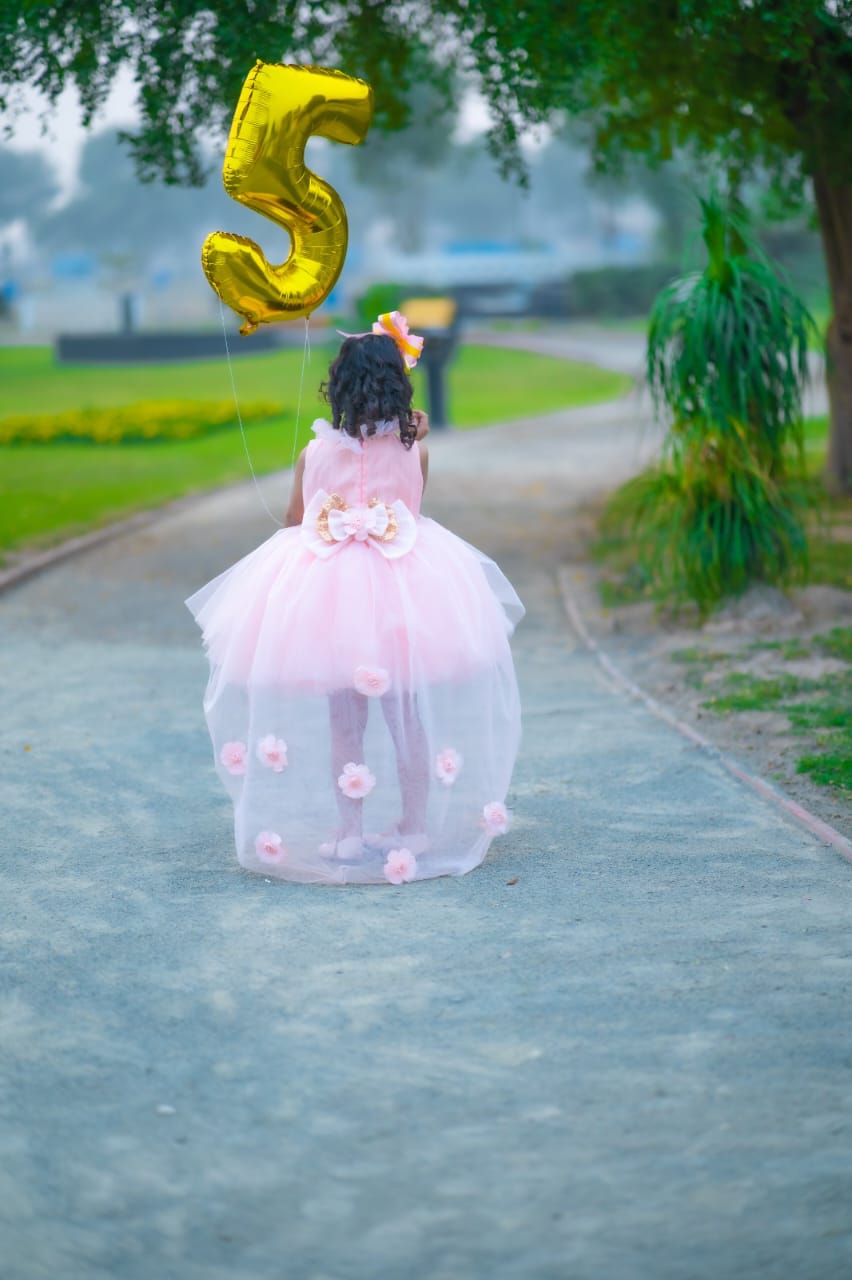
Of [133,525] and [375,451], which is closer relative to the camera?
[375,451]

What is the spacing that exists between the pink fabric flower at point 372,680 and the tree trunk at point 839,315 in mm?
9410

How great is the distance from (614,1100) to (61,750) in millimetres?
4200

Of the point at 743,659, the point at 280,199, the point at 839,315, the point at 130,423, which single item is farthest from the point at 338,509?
the point at 130,423

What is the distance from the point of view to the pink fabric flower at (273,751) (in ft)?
17.6

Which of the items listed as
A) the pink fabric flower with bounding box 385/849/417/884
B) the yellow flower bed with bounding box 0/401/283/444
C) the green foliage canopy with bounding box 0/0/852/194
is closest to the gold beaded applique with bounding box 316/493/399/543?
the pink fabric flower with bounding box 385/849/417/884

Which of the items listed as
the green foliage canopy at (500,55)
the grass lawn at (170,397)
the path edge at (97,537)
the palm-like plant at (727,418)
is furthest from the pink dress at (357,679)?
the path edge at (97,537)

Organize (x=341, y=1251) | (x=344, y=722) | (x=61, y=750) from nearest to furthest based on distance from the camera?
(x=341, y=1251), (x=344, y=722), (x=61, y=750)

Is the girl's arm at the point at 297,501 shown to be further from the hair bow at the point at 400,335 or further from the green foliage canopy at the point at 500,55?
the green foliage canopy at the point at 500,55

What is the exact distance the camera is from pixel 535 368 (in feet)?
123

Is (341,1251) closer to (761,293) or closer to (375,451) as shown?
(375,451)

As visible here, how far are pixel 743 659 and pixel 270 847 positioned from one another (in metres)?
4.29

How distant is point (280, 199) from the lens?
6.18m

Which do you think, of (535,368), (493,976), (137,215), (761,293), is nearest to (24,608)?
(761,293)

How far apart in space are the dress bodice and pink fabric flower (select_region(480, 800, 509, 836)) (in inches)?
42.9
